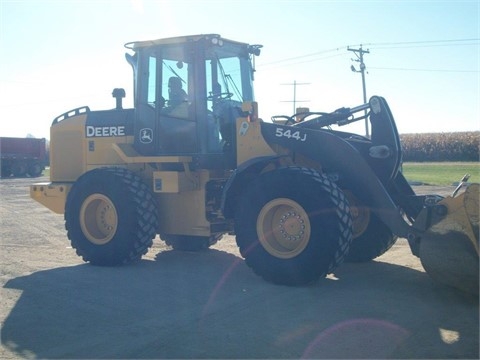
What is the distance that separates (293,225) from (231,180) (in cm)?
101

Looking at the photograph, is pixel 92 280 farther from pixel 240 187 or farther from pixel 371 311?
pixel 371 311

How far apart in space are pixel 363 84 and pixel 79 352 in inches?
1994

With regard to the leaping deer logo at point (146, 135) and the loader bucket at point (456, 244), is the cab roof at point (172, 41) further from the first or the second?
the loader bucket at point (456, 244)

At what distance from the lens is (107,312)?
6.53 meters

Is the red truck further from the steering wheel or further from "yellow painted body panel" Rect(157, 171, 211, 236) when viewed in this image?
the steering wheel

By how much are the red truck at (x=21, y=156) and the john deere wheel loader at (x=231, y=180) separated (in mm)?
36772

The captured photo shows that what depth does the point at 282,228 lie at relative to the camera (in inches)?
304

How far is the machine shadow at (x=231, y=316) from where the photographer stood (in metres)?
5.33

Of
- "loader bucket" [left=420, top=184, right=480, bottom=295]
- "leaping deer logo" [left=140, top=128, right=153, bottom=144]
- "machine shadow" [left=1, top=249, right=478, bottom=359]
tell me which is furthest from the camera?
"leaping deer logo" [left=140, top=128, right=153, bottom=144]

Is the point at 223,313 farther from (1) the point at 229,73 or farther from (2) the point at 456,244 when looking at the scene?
(1) the point at 229,73

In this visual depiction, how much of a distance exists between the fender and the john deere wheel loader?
14 millimetres

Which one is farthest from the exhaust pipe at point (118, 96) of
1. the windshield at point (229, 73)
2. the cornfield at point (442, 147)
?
the cornfield at point (442, 147)

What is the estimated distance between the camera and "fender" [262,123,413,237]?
753 cm

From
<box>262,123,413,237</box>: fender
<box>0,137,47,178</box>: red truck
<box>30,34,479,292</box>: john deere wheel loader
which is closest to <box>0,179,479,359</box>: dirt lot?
<box>30,34,479,292</box>: john deere wheel loader
